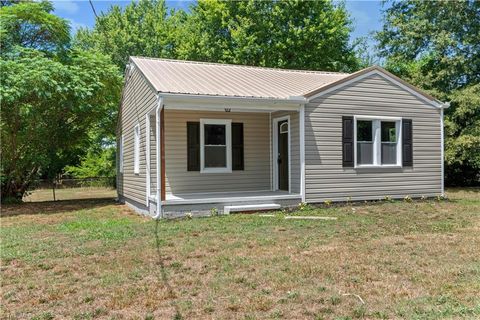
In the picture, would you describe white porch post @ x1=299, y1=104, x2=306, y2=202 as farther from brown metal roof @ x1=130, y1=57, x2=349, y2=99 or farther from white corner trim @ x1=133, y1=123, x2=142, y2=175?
white corner trim @ x1=133, y1=123, x2=142, y2=175

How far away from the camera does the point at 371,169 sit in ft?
34.8

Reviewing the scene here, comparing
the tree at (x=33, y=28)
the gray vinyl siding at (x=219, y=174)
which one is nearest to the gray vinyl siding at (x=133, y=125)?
the gray vinyl siding at (x=219, y=174)

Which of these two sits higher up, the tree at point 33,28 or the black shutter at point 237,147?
the tree at point 33,28

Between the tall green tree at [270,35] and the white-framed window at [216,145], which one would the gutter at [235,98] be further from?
the tall green tree at [270,35]

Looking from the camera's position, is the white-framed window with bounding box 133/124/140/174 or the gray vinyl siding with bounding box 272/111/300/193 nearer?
the gray vinyl siding with bounding box 272/111/300/193

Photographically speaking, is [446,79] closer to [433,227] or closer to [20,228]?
[433,227]

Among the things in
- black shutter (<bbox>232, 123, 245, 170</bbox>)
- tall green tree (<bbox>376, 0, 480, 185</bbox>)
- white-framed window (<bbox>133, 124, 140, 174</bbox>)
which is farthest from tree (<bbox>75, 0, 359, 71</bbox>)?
black shutter (<bbox>232, 123, 245, 170</bbox>)

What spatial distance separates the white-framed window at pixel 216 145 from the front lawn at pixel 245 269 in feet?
9.00

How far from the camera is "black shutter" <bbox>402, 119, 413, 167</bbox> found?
35.9 ft

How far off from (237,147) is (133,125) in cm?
331

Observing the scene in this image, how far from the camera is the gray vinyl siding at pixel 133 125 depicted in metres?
10.2

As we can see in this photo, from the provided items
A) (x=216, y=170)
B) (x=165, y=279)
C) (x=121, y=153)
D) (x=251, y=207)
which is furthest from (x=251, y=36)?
(x=165, y=279)

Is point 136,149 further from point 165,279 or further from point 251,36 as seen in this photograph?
point 251,36

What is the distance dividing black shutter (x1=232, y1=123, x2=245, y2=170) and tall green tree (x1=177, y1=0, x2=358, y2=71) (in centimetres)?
1302
